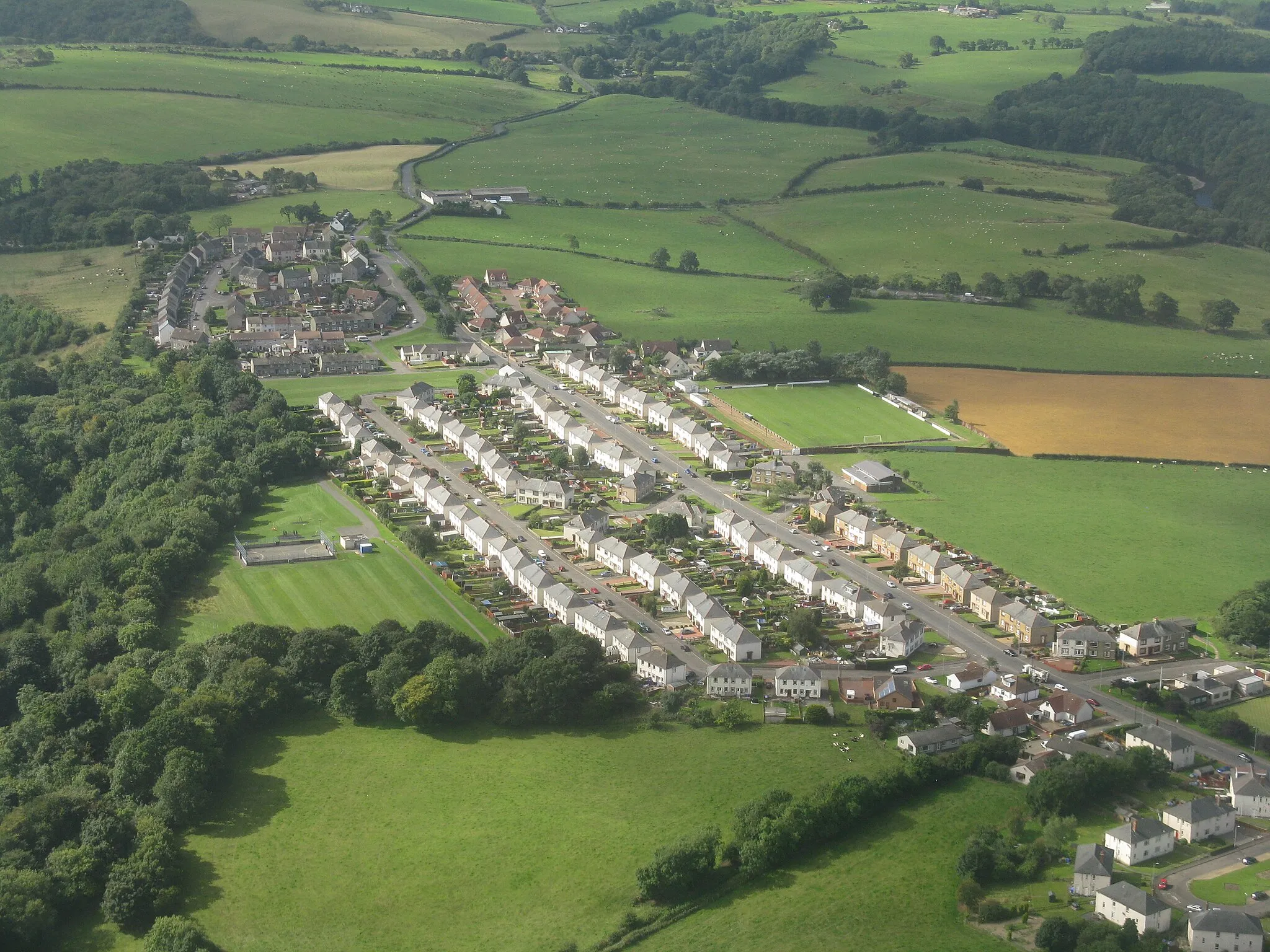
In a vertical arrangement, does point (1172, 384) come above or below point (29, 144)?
below

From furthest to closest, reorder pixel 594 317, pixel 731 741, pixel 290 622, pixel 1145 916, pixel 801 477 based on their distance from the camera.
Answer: pixel 594 317
pixel 801 477
pixel 290 622
pixel 731 741
pixel 1145 916

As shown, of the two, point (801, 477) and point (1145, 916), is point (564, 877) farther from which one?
point (801, 477)

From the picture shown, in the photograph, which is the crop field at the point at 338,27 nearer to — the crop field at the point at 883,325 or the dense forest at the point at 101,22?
the dense forest at the point at 101,22

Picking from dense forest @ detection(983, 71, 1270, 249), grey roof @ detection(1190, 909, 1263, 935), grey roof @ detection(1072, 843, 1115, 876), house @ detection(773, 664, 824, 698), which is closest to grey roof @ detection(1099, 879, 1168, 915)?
grey roof @ detection(1072, 843, 1115, 876)

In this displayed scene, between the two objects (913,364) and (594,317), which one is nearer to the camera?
(913,364)

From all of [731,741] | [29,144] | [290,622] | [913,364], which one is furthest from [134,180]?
[731,741]

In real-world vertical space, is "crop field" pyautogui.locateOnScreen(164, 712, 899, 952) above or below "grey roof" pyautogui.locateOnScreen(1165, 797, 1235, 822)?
below

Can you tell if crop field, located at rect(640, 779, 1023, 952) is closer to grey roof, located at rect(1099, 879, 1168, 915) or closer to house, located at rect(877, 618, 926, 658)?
grey roof, located at rect(1099, 879, 1168, 915)
